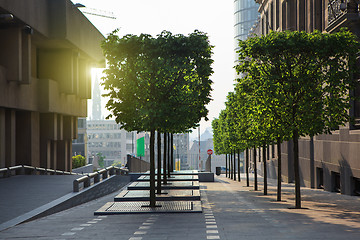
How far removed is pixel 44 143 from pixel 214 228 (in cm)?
3273

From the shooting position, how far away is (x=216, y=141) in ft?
213

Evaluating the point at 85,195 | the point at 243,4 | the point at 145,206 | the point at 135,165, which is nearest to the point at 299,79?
the point at 145,206

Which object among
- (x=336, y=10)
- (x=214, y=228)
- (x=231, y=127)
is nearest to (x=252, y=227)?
(x=214, y=228)

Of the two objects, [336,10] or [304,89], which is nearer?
[304,89]

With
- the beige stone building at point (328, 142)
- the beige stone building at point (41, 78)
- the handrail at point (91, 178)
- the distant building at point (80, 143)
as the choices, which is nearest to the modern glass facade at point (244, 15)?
the distant building at point (80, 143)

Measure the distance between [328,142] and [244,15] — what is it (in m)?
163

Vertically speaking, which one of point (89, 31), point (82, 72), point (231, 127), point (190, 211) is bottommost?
point (190, 211)

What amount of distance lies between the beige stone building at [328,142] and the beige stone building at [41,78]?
18.4 meters

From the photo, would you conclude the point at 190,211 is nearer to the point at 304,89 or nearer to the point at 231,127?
the point at 304,89

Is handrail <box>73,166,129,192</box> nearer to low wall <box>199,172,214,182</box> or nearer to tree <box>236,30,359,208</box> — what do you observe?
low wall <box>199,172,214,182</box>

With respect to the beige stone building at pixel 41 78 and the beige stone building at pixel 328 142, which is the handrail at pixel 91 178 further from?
the beige stone building at pixel 328 142

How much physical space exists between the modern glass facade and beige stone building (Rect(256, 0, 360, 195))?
139985 mm

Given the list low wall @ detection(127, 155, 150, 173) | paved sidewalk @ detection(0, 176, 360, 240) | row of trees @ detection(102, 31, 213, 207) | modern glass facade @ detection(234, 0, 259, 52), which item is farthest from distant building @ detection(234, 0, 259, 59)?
paved sidewalk @ detection(0, 176, 360, 240)

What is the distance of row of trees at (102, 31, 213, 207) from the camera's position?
59.6ft
